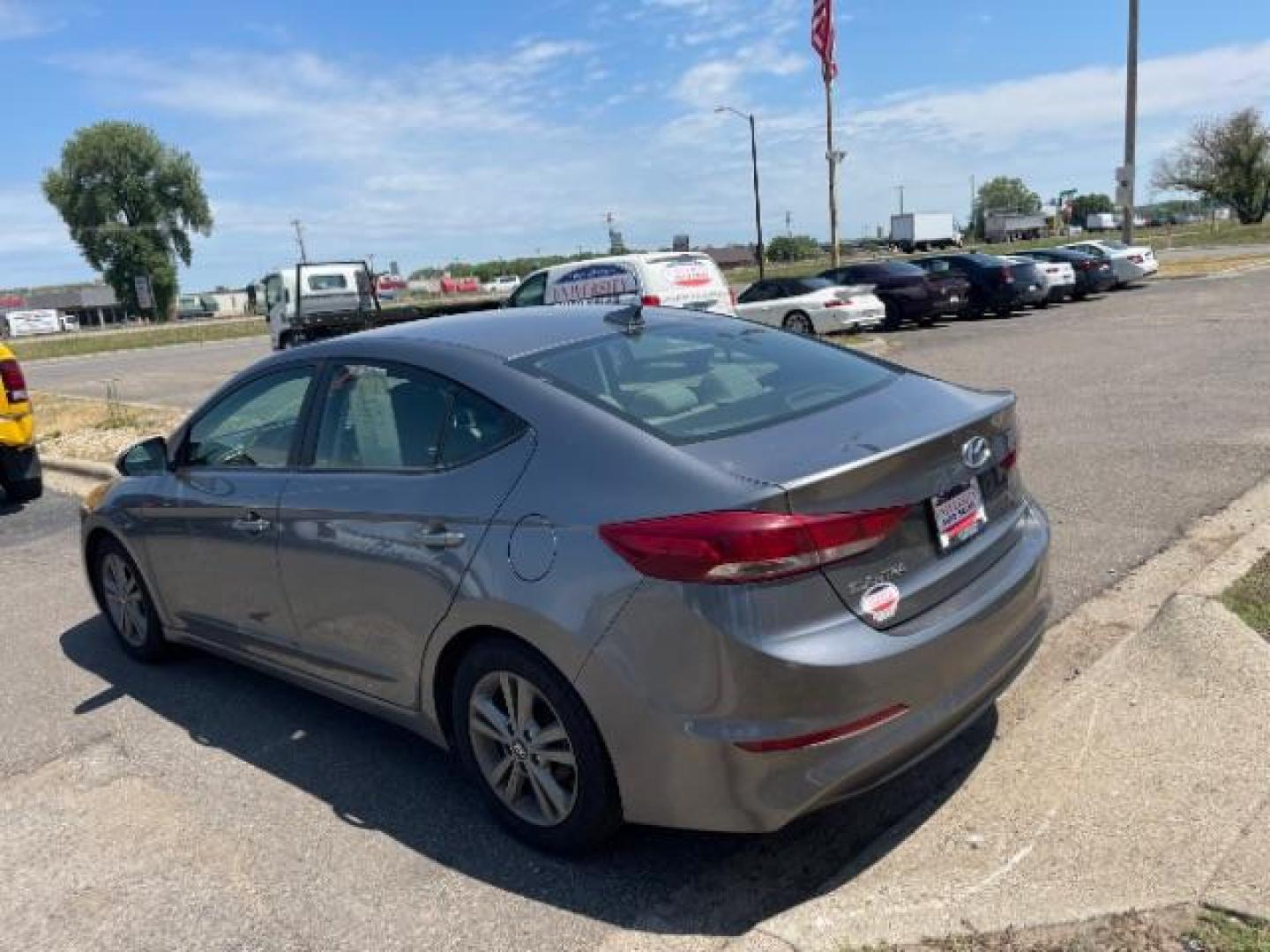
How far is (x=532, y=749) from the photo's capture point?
3.01 meters

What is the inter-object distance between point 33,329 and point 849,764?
4070 inches

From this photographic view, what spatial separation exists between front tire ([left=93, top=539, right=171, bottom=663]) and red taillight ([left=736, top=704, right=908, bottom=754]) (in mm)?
3352

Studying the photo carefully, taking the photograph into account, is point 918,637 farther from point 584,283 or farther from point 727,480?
point 584,283

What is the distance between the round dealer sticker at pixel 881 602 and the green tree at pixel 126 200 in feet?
281

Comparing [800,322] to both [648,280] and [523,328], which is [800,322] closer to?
[648,280]

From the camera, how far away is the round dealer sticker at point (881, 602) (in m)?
2.66

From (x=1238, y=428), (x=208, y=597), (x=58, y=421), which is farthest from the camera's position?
(x=58, y=421)

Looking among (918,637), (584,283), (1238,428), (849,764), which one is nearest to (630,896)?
(849,764)

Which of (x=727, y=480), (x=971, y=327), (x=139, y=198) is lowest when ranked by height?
(x=971, y=327)

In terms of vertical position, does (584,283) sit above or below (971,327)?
above

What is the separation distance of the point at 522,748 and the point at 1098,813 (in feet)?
5.60

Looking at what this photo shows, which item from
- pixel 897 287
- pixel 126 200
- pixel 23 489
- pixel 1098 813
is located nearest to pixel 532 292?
pixel 897 287

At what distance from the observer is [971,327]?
66.3 feet

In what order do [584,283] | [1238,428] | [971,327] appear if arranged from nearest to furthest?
[1238,428] → [584,283] → [971,327]
